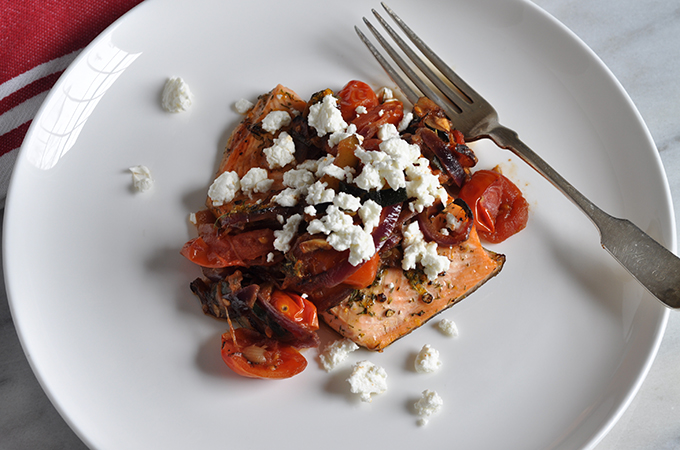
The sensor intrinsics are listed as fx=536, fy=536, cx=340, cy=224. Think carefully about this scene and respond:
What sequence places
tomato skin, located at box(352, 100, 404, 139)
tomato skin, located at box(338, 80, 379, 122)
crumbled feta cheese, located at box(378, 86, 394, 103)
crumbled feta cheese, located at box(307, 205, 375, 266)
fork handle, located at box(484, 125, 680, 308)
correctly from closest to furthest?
1. crumbled feta cheese, located at box(307, 205, 375, 266)
2. fork handle, located at box(484, 125, 680, 308)
3. tomato skin, located at box(352, 100, 404, 139)
4. tomato skin, located at box(338, 80, 379, 122)
5. crumbled feta cheese, located at box(378, 86, 394, 103)

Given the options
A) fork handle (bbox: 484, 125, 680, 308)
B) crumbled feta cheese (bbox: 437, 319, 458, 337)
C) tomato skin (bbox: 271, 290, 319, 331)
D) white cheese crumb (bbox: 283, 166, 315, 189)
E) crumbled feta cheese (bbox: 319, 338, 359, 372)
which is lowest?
crumbled feta cheese (bbox: 319, 338, 359, 372)

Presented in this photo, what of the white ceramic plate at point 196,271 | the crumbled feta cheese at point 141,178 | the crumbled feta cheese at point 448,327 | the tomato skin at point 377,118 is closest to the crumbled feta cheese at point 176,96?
the white ceramic plate at point 196,271

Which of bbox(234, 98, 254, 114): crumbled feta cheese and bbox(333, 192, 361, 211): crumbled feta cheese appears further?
bbox(234, 98, 254, 114): crumbled feta cheese

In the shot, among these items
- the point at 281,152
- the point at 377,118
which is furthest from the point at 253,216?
the point at 377,118

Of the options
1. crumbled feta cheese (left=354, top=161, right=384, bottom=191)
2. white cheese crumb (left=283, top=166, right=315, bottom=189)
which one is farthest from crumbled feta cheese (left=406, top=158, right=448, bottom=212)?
white cheese crumb (left=283, top=166, right=315, bottom=189)

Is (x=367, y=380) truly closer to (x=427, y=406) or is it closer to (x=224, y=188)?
(x=427, y=406)

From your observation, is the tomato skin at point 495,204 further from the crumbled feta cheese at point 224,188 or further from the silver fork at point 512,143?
the crumbled feta cheese at point 224,188

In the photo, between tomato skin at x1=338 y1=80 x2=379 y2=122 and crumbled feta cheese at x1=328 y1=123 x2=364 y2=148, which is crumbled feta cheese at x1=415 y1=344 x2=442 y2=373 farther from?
tomato skin at x1=338 y1=80 x2=379 y2=122

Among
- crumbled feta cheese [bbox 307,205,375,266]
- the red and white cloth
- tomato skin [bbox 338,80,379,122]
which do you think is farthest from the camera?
the red and white cloth
